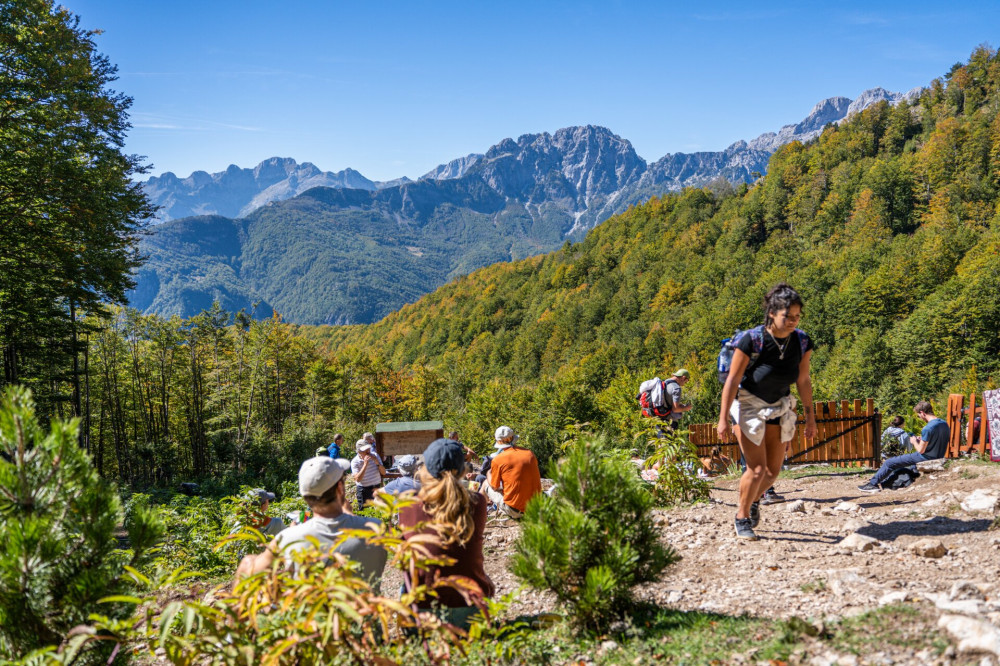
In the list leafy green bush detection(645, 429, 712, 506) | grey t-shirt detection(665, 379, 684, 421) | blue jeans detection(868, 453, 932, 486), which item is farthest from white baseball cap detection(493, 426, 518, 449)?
blue jeans detection(868, 453, 932, 486)

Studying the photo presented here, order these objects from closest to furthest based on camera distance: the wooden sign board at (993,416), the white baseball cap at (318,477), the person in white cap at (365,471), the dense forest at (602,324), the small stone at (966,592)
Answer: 1. the small stone at (966,592)
2. the white baseball cap at (318,477)
3. the wooden sign board at (993,416)
4. the person in white cap at (365,471)
5. the dense forest at (602,324)

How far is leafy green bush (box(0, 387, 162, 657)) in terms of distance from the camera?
189 cm

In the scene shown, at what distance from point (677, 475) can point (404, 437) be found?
1524 centimetres

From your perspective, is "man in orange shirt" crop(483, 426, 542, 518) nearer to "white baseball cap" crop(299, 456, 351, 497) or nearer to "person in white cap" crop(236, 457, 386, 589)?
"person in white cap" crop(236, 457, 386, 589)

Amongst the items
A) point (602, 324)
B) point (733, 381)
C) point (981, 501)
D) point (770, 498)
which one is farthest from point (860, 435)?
point (602, 324)

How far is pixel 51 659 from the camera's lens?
5.77ft

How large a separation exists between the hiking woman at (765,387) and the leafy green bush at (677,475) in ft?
6.07

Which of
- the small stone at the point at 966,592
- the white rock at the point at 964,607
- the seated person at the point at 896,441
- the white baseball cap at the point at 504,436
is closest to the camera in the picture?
the white rock at the point at 964,607

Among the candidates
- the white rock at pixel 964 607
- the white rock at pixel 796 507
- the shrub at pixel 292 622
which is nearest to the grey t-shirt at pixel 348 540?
the shrub at pixel 292 622

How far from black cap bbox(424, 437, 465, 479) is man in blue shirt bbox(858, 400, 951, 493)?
17.8ft

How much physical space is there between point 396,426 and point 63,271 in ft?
33.7

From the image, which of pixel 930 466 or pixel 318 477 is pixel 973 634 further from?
pixel 930 466

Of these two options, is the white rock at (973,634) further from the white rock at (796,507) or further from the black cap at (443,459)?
the white rock at (796,507)

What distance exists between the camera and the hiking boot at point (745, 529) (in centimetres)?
450
